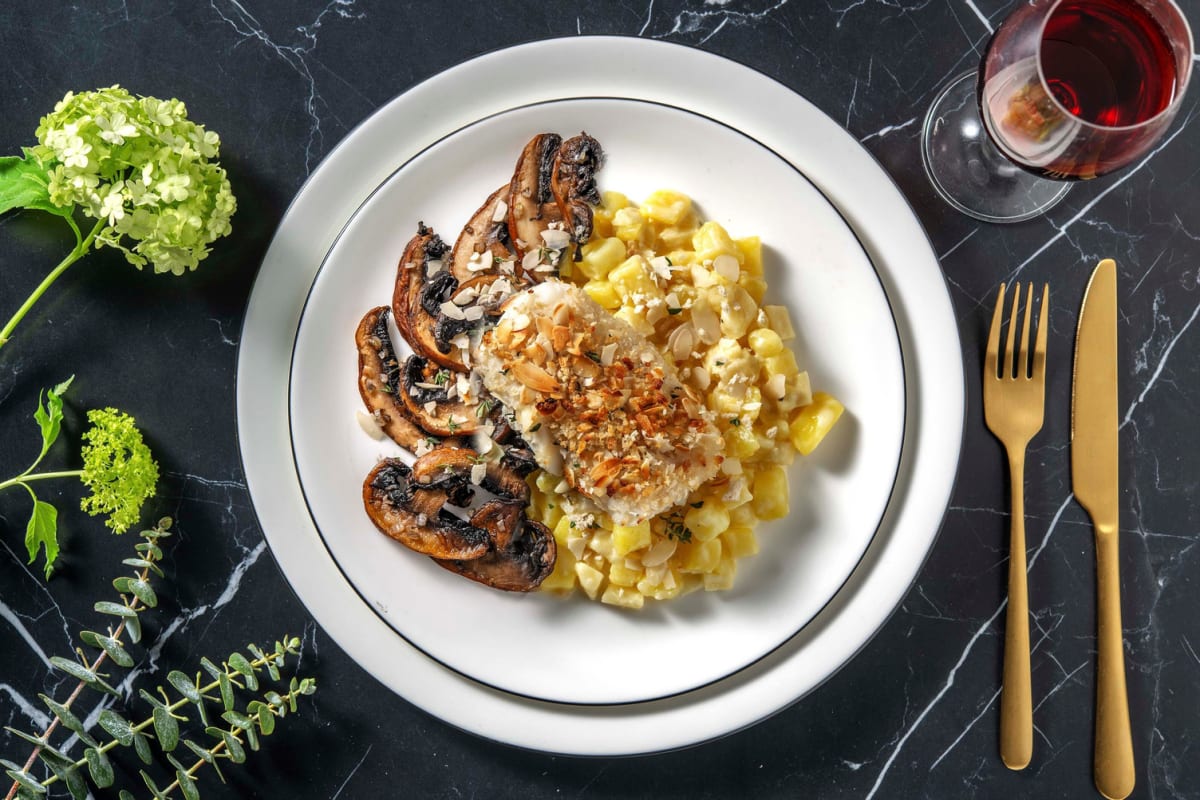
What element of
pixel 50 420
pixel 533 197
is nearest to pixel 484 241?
pixel 533 197

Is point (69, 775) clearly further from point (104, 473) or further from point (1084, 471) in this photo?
point (1084, 471)

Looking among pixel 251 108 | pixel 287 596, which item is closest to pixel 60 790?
pixel 287 596

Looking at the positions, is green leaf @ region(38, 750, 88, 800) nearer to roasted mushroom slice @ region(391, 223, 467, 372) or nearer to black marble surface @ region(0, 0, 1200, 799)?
black marble surface @ region(0, 0, 1200, 799)

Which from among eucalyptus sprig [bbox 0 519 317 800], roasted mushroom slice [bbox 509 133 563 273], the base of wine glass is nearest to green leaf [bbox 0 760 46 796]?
eucalyptus sprig [bbox 0 519 317 800]

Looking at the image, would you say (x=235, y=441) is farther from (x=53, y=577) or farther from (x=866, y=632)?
(x=866, y=632)

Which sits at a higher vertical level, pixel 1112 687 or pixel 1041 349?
pixel 1041 349
